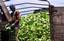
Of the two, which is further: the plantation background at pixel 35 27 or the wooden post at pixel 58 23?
the plantation background at pixel 35 27

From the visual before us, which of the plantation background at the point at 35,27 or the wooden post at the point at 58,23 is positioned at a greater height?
the wooden post at the point at 58,23

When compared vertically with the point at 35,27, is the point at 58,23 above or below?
above

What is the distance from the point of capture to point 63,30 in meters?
3.82

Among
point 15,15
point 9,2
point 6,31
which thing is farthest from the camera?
point 6,31

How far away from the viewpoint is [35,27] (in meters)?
5.32

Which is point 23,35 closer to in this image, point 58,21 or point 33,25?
point 33,25

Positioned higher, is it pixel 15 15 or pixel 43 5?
pixel 15 15

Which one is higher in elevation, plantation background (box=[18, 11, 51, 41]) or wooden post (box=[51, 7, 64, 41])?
wooden post (box=[51, 7, 64, 41])

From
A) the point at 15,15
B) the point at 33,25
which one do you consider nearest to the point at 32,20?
the point at 33,25

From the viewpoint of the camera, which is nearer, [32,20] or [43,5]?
[43,5]

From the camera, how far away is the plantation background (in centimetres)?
518

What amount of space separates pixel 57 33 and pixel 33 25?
162cm

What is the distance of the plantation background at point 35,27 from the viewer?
5.18 meters

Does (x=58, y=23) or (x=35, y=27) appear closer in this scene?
(x=58, y=23)
